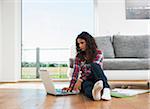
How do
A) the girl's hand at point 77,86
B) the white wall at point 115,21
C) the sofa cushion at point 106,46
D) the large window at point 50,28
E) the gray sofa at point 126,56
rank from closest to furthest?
1. the girl's hand at point 77,86
2. the gray sofa at point 126,56
3. the sofa cushion at point 106,46
4. the white wall at point 115,21
5. the large window at point 50,28

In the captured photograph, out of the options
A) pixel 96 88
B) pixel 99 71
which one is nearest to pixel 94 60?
pixel 99 71

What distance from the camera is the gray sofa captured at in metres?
3.73

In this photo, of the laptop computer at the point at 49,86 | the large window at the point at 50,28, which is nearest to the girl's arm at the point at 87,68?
the laptop computer at the point at 49,86

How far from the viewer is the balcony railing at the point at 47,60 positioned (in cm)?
570

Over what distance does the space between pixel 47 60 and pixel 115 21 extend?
1.75 m

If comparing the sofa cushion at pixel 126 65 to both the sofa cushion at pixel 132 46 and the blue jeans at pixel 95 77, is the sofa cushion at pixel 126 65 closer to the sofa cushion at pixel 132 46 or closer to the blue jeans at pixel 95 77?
the sofa cushion at pixel 132 46

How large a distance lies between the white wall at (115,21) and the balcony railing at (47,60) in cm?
97

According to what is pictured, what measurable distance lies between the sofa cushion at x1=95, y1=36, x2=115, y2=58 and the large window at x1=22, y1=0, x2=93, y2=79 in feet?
3.42

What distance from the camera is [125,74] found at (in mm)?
3721

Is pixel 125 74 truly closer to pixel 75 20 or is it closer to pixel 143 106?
pixel 143 106

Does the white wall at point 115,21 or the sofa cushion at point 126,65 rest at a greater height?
the white wall at point 115,21

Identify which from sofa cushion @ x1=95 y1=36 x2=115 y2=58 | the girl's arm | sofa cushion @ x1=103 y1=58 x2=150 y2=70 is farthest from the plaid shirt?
sofa cushion @ x1=95 y1=36 x2=115 y2=58

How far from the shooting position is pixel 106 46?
451cm

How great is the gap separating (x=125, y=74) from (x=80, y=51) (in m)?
1.21
